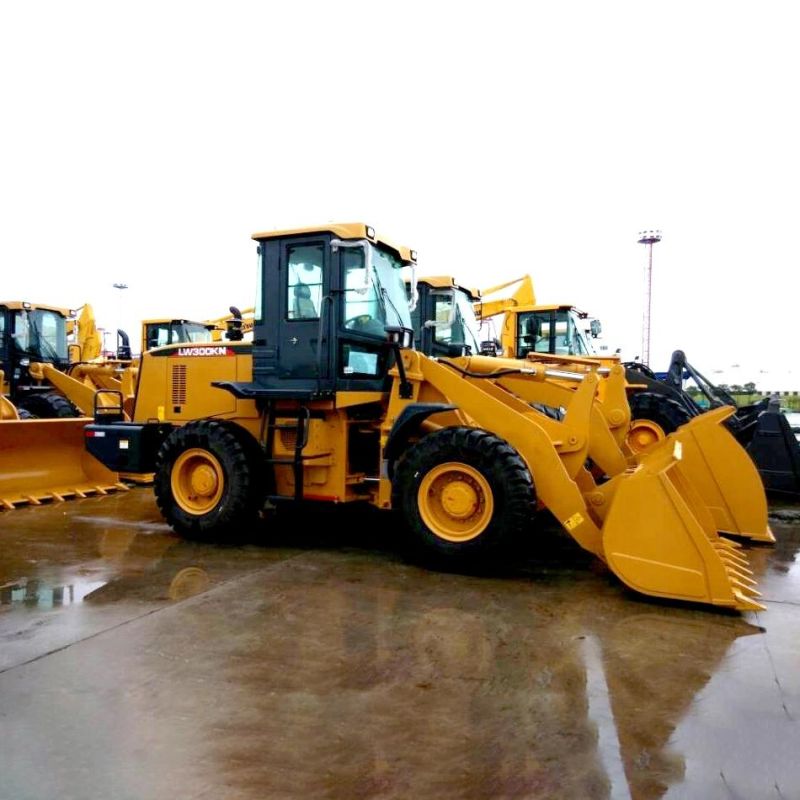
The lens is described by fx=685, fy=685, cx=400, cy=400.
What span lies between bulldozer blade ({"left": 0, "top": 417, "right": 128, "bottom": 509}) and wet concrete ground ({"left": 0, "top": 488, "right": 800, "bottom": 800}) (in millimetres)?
2924

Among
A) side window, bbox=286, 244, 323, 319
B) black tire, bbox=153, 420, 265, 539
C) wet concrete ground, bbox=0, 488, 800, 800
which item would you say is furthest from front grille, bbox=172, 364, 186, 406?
wet concrete ground, bbox=0, 488, 800, 800

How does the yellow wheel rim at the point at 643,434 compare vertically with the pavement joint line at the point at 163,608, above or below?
above

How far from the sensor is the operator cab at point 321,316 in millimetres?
5941

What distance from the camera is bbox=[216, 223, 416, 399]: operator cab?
594 centimetres

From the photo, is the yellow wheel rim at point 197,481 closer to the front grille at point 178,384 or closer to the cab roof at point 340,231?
the front grille at point 178,384

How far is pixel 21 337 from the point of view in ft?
41.6

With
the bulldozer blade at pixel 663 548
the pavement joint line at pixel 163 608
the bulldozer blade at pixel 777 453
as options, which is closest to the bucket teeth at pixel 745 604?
the bulldozer blade at pixel 663 548

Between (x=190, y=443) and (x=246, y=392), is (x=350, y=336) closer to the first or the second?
(x=246, y=392)

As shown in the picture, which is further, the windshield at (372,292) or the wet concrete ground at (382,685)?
the windshield at (372,292)

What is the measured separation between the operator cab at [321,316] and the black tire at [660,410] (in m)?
4.20

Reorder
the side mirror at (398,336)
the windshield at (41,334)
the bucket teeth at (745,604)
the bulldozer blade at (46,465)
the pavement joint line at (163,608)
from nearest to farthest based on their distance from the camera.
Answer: the pavement joint line at (163,608), the bucket teeth at (745,604), the side mirror at (398,336), the bulldozer blade at (46,465), the windshield at (41,334)

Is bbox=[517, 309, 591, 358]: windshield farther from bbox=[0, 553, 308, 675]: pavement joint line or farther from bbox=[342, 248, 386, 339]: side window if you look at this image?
bbox=[0, 553, 308, 675]: pavement joint line

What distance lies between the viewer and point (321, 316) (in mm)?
5953

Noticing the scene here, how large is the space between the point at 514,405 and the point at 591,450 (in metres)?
1.04
